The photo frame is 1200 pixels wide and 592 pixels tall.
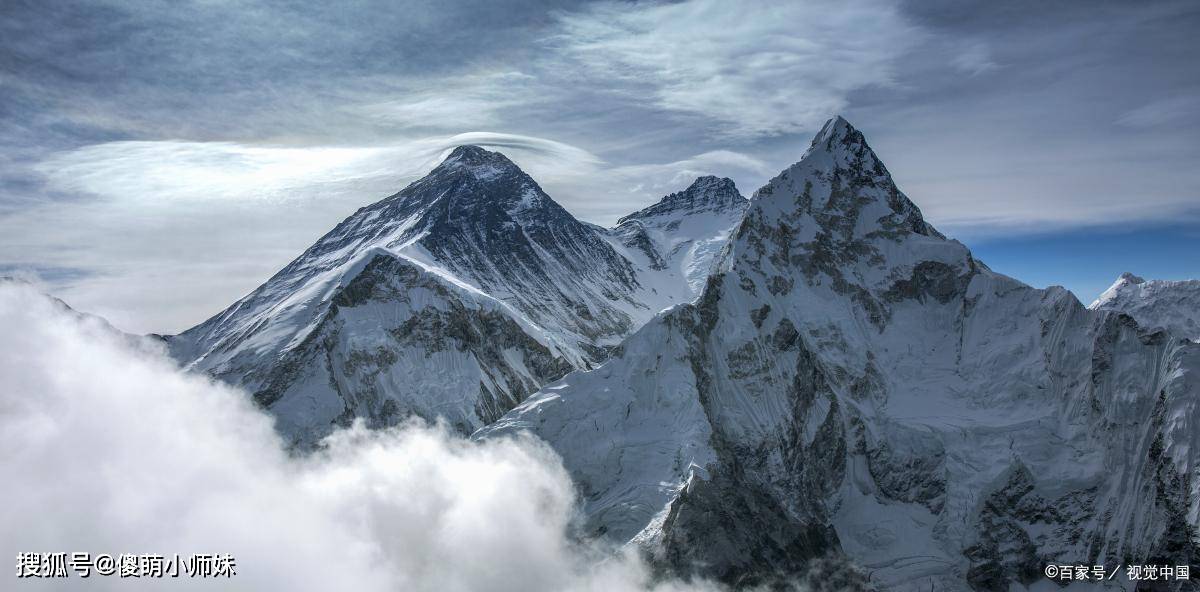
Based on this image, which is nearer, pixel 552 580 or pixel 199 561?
pixel 199 561

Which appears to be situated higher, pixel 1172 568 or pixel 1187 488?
pixel 1187 488

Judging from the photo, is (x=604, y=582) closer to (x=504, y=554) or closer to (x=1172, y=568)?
(x=504, y=554)

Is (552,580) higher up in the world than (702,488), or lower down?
lower down

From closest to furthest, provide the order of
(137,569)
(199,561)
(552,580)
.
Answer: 1. (199,561)
2. (137,569)
3. (552,580)

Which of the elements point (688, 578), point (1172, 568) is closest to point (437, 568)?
point (688, 578)

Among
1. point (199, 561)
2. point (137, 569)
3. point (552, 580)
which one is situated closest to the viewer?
point (199, 561)

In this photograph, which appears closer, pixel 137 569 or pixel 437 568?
pixel 137 569

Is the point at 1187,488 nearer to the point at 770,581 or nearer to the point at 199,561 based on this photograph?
the point at 770,581

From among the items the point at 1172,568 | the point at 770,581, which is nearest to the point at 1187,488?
the point at 1172,568
